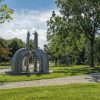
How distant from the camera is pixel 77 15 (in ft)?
202

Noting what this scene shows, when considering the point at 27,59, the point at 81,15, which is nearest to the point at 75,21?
the point at 81,15

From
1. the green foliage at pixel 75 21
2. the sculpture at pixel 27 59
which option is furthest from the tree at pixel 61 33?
the sculpture at pixel 27 59

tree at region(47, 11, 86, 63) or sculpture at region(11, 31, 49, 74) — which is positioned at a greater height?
tree at region(47, 11, 86, 63)

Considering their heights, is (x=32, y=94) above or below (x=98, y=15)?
below

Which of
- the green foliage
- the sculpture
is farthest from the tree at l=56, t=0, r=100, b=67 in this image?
the sculpture

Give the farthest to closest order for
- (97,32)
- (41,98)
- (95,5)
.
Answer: (97,32), (95,5), (41,98)

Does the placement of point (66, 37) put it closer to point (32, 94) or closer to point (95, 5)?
point (95, 5)

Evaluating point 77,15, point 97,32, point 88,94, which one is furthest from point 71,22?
point 88,94

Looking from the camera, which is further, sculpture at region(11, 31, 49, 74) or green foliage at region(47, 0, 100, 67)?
green foliage at region(47, 0, 100, 67)

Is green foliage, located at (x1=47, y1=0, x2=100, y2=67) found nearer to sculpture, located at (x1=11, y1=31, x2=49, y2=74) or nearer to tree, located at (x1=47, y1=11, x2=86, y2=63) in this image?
tree, located at (x1=47, y1=11, x2=86, y2=63)

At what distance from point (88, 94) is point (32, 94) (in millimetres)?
3194

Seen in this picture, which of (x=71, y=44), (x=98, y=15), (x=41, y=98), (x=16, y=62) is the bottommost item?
(x=41, y=98)

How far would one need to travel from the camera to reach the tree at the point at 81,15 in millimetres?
61125

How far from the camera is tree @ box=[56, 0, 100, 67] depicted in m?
61.1
